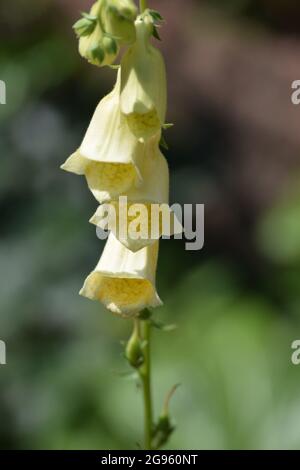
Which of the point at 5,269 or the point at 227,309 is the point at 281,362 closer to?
the point at 227,309

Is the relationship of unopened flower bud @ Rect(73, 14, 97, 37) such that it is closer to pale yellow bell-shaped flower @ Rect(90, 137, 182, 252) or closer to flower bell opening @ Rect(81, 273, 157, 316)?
pale yellow bell-shaped flower @ Rect(90, 137, 182, 252)

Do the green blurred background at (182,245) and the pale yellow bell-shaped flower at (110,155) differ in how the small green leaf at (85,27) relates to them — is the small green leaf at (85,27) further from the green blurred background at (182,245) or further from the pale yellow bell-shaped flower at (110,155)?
the green blurred background at (182,245)

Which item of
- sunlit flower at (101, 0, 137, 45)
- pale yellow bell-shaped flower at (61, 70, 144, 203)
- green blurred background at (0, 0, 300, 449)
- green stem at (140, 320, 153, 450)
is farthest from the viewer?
green blurred background at (0, 0, 300, 449)

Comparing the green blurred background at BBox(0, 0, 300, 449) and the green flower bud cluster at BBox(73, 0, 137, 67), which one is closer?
the green flower bud cluster at BBox(73, 0, 137, 67)

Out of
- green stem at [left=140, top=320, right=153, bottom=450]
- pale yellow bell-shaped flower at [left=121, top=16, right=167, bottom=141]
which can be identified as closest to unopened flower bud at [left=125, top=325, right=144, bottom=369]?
green stem at [left=140, top=320, right=153, bottom=450]

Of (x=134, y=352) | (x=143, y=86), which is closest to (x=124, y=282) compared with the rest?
(x=134, y=352)

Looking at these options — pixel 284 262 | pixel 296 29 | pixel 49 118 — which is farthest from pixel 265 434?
pixel 296 29

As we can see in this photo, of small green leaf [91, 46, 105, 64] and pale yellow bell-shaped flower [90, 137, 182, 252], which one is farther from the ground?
small green leaf [91, 46, 105, 64]
